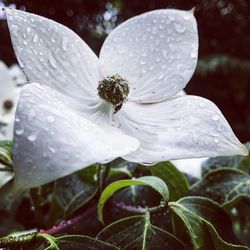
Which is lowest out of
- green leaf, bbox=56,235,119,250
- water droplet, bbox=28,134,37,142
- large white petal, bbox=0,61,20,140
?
large white petal, bbox=0,61,20,140

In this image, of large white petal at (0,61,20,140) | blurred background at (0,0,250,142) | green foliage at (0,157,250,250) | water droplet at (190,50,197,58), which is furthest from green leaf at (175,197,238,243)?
blurred background at (0,0,250,142)

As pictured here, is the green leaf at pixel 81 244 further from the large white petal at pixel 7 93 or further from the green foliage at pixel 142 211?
the large white petal at pixel 7 93

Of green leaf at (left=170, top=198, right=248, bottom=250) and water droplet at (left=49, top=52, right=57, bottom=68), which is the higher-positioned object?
water droplet at (left=49, top=52, right=57, bottom=68)

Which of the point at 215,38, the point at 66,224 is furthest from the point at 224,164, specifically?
the point at 215,38

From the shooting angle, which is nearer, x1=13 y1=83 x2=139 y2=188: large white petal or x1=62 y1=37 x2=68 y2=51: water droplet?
x1=13 y1=83 x2=139 y2=188: large white petal

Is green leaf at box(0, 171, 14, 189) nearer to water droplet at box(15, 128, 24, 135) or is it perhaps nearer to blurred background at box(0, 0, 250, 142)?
water droplet at box(15, 128, 24, 135)

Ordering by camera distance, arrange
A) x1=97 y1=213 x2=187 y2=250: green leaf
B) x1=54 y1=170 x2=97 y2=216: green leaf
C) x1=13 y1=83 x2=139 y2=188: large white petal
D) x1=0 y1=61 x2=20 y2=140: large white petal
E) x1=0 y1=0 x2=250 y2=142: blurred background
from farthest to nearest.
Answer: x1=0 y1=0 x2=250 y2=142: blurred background < x1=0 y1=61 x2=20 y2=140: large white petal < x1=54 y1=170 x2=97 y2=216: green leaf < x1=97 y1=213 x2=187 y2=250: green leaf < x1=13 y1=83 x2=139 y2=188: large white petal

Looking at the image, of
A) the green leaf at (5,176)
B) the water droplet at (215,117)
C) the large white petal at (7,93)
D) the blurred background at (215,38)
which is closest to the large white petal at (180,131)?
the water droplet at (215,117)
